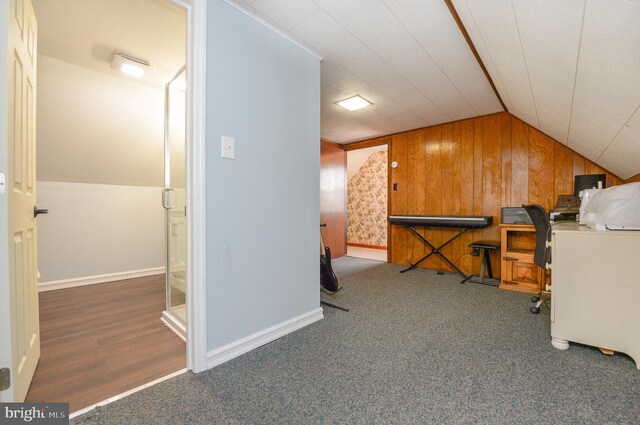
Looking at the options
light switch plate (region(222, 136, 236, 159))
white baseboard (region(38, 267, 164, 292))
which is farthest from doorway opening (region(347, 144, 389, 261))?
light switch plate (region(222, 136, 236, 159))

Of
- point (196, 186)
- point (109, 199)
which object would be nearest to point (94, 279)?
point (109, 199)

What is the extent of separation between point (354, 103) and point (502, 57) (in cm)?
155

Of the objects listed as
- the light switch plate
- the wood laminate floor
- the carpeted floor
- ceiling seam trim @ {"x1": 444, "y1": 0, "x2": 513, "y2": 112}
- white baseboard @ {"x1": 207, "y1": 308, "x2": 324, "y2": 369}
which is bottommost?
the wood laminate floor

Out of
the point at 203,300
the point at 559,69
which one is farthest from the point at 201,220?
the point at 559,69

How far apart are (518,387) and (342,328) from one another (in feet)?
3.53

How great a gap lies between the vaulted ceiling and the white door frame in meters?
0.40

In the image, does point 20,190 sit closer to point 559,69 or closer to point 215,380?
point 215,380

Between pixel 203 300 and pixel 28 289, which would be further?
pixel 203 300

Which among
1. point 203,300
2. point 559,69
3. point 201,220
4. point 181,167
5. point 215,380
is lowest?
point 215,380

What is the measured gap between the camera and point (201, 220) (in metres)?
1.52

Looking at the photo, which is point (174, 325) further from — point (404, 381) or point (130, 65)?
point (130, 65)

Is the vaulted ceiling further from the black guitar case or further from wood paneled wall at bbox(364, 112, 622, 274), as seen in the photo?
the black guitar case

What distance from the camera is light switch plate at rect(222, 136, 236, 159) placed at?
1.62 meters

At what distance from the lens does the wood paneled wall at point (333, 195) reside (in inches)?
189
